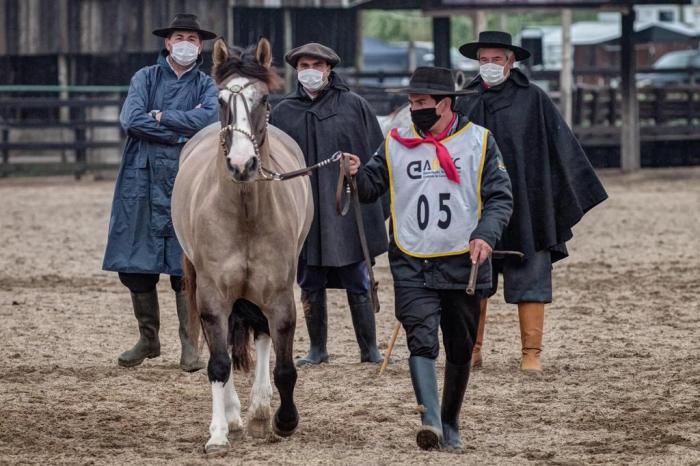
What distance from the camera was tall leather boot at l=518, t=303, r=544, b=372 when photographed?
7.47 meters

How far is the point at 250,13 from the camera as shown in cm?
2672

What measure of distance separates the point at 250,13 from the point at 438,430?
22.0 metres

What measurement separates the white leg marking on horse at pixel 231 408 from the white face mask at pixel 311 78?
2072mm

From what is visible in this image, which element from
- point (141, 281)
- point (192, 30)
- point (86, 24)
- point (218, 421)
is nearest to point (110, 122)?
point (86, 24)

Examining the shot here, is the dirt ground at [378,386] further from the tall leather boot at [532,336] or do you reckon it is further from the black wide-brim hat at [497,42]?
the black wide-brim hat at [497,42]

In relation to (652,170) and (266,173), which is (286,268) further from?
(652,170)

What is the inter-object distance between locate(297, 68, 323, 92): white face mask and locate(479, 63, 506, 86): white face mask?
3.07ft

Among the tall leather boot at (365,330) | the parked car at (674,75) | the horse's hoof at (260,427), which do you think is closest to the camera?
the horse's hoof at (260,427)

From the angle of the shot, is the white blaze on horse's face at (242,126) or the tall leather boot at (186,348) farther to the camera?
the tall leather boot at (186,348)

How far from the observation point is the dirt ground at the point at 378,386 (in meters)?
5.64

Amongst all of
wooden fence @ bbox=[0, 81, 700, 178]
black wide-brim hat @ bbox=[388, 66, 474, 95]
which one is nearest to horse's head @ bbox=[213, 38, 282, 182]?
black wide-brim hat @ bbox=[388, 66, 474, 95]

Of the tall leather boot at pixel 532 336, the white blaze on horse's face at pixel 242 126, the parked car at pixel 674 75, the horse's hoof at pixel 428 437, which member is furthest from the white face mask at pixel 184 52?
the parked car at pixel 674 75

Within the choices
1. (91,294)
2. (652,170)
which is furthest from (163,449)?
(652,170)

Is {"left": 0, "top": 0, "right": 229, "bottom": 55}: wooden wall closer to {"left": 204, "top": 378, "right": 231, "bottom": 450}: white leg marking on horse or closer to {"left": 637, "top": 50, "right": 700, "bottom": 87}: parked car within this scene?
{"left": 637, "top": 50, "right": 700, "bottom": 87}: parked car
